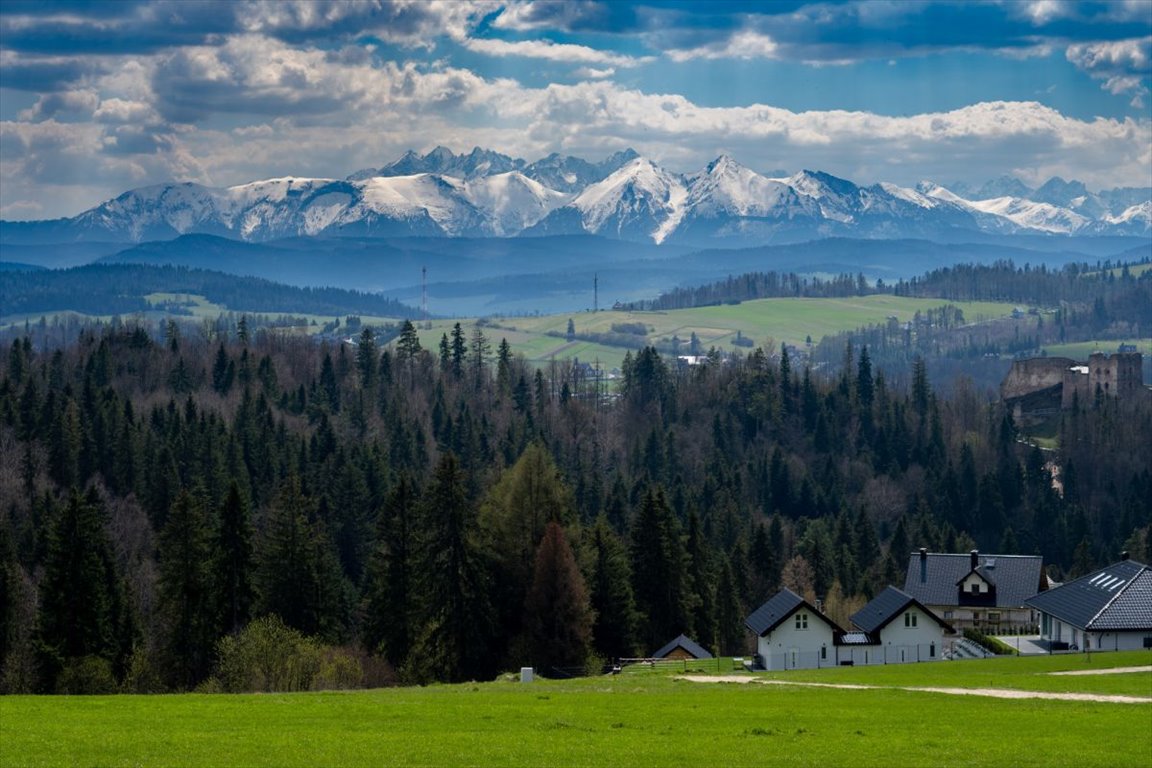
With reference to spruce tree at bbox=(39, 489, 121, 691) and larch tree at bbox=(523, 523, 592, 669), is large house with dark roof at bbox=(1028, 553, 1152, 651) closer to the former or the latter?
larch tree at bbox=(523, 523, 592, 669)

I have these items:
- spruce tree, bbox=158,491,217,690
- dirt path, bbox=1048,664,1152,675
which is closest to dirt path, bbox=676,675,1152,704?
dirt path, bbox=1048,664,1152,675

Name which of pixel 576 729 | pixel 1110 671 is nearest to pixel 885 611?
pixel 1110 671

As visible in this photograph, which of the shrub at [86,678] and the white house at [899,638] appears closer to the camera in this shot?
the shrub at [86,678]

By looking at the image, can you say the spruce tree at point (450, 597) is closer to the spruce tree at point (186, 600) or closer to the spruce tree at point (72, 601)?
the spruce tree at point (186, 600)

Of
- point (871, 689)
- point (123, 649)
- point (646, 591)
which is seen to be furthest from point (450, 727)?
point (646, 591)

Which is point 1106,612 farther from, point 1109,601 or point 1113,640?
point 1113,640

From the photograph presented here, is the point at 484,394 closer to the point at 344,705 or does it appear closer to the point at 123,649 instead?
the point at 123,649

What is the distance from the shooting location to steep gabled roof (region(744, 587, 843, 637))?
6738 centimetres

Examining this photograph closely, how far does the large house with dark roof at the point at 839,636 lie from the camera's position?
67.6 meters

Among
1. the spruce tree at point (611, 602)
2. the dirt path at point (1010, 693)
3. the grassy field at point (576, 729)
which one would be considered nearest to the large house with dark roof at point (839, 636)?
the spruce tree at point (611, 602)

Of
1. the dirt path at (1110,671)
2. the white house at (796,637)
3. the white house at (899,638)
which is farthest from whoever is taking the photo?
the white house at (899,638)

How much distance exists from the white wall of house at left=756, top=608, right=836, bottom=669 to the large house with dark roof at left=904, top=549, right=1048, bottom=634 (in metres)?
17.1

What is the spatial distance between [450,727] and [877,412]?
6050 inches

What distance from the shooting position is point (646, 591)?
77688 mm
